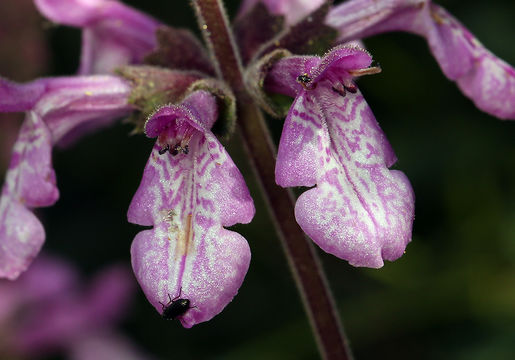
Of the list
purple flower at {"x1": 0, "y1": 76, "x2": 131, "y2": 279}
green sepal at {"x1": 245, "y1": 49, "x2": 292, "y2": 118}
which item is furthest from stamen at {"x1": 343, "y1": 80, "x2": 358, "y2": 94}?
purple flower at {"x1": 0, "y1": 76, "x2": 131, "y2": 279}

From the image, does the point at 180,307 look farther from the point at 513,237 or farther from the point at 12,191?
the point at 513,237

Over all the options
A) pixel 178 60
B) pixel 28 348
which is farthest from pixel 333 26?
pixel 28 348

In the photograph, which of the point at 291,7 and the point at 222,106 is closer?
the point at 222,106

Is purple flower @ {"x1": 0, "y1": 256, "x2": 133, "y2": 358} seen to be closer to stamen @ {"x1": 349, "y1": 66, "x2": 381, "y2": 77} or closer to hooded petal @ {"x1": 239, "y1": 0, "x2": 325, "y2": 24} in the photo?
hooded petal @ {"x1": 239, "y1": 0, "x2": 325, "y2": 24}

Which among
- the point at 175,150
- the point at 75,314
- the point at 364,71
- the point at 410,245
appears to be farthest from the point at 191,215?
the point at 75,314

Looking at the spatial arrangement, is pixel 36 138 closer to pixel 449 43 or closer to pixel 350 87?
pixel 350 87

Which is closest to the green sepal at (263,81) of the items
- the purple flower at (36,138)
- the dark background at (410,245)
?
the purple flower at (36,138)
